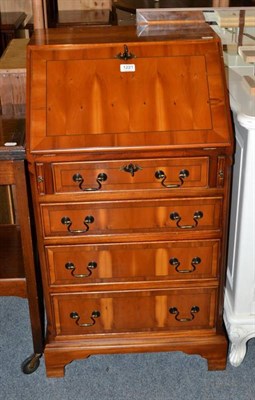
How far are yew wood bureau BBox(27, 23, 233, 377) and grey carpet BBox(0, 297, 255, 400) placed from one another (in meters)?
0.30

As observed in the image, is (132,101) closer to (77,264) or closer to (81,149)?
(81,149)

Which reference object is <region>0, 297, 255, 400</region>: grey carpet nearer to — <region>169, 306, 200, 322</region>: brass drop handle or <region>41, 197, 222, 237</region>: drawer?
<region>169, 306, 200, 322</region>: brass drop handle

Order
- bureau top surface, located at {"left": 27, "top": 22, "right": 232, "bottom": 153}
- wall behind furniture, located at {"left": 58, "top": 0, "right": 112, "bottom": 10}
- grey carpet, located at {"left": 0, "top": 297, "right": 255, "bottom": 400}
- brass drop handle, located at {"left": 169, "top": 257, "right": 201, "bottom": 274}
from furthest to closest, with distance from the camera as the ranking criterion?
wall behind furniture, located at {"left": 58, "top": 0, "right": 112, "bottom": 10}
grey carpet, located at {"left": 0, "top": 297, "right": 255, "bottom": 400}
brass drop handle, located at {"left": 169, "top": 257, "right": 201, "bottom": 274}
bureau top surface, located at {"left": 27, "top": 22, "right": 232, "bottom": 153}

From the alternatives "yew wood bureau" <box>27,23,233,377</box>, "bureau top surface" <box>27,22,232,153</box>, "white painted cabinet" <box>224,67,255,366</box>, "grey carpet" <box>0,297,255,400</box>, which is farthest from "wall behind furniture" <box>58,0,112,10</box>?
"grey carpet" <box>0,297,255,400</box>

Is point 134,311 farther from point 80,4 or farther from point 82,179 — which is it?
point 80,4

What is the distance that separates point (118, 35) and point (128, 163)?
46 cm

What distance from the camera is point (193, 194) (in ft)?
5.69

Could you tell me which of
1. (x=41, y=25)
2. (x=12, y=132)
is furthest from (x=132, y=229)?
(x=41, y=25)

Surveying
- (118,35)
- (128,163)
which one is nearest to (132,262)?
(128,163)

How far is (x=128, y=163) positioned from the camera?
1.67 metres

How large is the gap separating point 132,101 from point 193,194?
34cm

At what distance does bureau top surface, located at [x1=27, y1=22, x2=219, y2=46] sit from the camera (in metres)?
1.74

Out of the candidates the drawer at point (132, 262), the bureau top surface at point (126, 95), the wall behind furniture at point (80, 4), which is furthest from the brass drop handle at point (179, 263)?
the wall behind furniture at point (80, 4)

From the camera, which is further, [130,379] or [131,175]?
[130,379]
